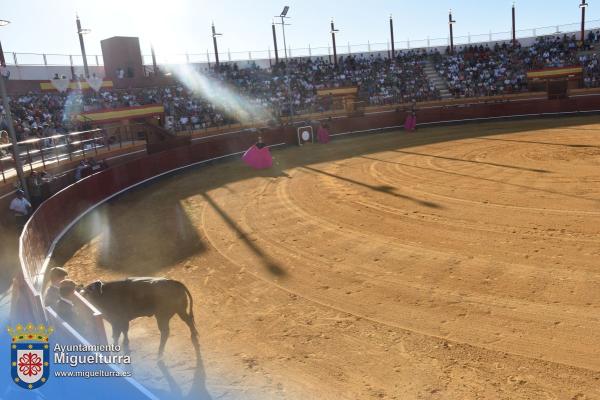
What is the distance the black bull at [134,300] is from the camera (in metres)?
6.29

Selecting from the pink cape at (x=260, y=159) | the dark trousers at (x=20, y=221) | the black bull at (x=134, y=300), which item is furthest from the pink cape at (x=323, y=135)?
the black bull at (x=134, y=300)

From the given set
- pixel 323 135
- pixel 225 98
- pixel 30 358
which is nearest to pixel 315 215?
pixel 30 358

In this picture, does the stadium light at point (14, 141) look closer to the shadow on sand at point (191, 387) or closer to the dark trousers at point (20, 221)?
the dark trousers at point (20, 221)

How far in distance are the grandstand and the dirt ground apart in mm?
45

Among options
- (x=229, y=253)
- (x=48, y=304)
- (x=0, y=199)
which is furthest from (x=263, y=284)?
(x=0, y=199)

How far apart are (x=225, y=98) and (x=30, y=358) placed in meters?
35.7

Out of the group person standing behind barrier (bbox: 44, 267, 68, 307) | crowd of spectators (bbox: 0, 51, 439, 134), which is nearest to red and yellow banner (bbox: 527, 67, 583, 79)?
crowd of spectators (bbox: 0, 51, 439, 134)

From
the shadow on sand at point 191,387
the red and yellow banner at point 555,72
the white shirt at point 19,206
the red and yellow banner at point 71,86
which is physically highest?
the red and yellow banner at point 71,86

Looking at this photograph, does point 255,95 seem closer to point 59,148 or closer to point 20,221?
point 59,148

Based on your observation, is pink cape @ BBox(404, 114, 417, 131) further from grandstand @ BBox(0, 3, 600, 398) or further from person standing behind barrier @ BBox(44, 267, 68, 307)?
person standing behind barrier @ BBox(44, 267, 68, 307)

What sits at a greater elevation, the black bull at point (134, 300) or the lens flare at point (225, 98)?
the lens flare at point (225, 98)

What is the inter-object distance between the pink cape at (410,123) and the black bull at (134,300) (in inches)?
1013

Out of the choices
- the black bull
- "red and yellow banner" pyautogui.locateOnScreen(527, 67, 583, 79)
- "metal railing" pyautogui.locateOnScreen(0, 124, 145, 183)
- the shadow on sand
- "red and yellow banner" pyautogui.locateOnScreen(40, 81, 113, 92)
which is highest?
"red and yellow banner" pyautogui.locateOnScreen(40, 81, 113, 92)

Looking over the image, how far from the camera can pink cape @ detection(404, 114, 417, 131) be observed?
3036 centimetres
